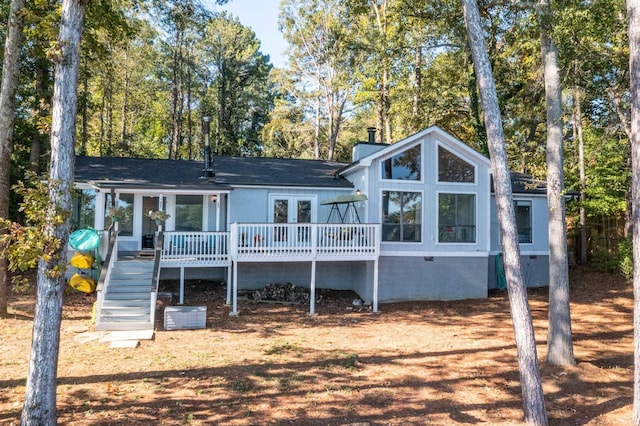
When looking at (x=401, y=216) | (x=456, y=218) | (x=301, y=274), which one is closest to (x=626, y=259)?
(x=456, y=218)

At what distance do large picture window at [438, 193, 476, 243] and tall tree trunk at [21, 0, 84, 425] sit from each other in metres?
10.6

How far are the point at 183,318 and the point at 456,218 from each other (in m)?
8.60

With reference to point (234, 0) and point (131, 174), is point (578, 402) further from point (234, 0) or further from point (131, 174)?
point (131, 174)

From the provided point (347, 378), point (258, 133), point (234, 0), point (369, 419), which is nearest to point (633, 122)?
point (369, 419)

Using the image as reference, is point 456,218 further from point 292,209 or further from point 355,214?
point 292,209

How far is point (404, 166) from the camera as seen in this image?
1288cm

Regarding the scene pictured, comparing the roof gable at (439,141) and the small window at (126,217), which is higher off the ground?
the roof gable at (439,141)

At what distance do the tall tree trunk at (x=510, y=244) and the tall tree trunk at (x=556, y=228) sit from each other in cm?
203

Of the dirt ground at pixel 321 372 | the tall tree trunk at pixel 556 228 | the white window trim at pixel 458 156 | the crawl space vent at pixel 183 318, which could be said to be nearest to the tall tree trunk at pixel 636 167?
the dirt ground at pixel 321 372

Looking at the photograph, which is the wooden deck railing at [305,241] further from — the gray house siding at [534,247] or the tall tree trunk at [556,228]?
the gray house siding at [534,247]

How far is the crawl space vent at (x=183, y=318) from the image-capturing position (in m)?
9.20

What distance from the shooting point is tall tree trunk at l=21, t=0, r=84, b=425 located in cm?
457

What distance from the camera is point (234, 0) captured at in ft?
30.6

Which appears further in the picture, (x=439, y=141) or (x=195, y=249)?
(x=439, y=141)
